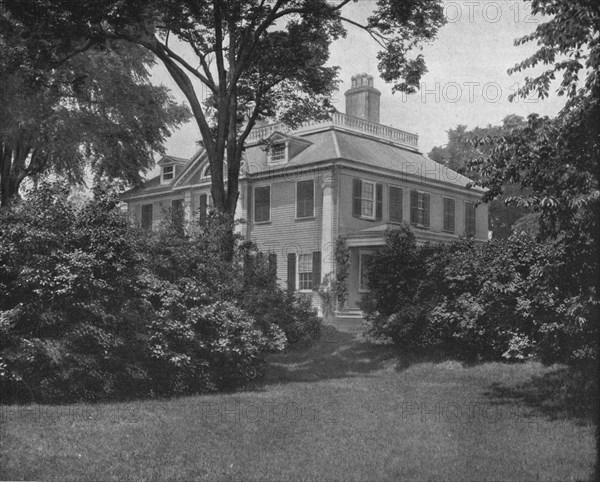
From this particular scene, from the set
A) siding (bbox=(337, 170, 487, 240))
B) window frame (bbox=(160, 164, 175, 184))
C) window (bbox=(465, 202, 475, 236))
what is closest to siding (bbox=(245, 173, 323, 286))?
siding (bbox=(337, 170, 487, 240))

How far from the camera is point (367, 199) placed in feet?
64.3

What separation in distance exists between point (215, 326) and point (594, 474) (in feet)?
22.8

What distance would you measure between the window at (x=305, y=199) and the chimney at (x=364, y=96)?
2.71 m

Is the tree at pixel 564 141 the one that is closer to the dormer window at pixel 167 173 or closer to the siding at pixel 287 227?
the siding at pixel 287 227

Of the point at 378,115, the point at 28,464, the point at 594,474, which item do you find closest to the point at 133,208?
the point at 378,115

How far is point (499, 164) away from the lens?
10.3 metres

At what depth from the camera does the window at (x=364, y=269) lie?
17.3 metres

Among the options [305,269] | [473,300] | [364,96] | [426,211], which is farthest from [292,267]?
[473,300]

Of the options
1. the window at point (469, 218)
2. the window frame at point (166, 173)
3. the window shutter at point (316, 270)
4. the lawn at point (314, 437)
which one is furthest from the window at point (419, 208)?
the window frame at point (166, 173)

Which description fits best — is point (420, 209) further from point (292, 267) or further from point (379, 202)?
point (292, 267)

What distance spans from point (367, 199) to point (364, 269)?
2.27 m

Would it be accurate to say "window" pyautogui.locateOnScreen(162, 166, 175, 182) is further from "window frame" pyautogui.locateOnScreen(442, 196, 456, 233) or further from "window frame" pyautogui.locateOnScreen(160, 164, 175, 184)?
"window frame" pyautogui.locateOnScreen(442, 196, 456, 233)

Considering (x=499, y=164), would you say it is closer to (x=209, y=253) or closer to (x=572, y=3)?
(x=572, y=3)

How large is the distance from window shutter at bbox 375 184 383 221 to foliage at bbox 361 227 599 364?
241 centimetres
